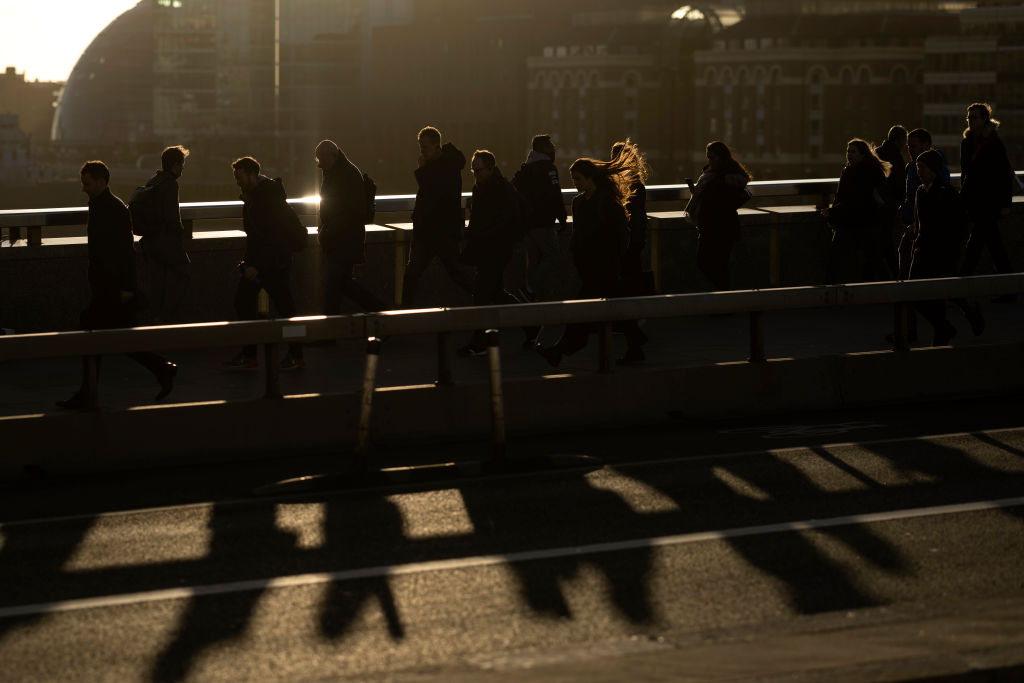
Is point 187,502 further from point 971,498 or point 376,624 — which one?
point 971,498

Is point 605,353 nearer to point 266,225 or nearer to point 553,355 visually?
point 553,355

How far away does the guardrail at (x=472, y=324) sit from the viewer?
9.59m

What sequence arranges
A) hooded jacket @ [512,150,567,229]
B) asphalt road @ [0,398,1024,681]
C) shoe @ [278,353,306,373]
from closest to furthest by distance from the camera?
asphalt road @ [0,398,1024,681]
shoe @ [278,353,306,373]
hooded jacket @ [512,150,567,229]

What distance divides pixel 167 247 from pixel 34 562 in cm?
648

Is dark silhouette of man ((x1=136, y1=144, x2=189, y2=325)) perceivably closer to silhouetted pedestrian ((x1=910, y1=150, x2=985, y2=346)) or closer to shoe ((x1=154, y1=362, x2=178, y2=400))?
shoe ((x1=154, y1=362, x2=178, y2=400))

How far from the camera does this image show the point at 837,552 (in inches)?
294

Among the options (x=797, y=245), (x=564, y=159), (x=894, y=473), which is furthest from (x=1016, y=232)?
(x=564, y=159)

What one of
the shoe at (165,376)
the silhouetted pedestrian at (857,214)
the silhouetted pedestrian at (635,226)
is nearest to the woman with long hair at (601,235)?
the silhouetted pedestrian at (635,226)

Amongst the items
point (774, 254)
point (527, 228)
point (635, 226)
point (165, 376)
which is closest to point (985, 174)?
point (774, 254)

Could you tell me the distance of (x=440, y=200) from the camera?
14.4 m

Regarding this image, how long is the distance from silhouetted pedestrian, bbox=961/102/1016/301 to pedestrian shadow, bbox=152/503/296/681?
9.07 meters

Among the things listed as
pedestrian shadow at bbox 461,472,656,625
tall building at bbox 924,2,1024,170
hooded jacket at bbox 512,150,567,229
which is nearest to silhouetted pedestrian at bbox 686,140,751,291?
hooded jacket at bbox 512,150,567,229

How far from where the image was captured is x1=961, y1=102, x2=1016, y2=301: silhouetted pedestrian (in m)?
15.9

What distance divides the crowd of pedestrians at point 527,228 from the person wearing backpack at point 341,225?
0.01 metres
